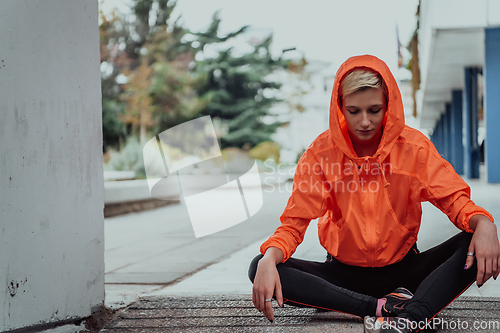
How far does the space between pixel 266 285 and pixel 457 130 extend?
63.4 feet

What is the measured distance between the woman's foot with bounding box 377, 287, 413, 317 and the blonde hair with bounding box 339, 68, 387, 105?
2.85 feet

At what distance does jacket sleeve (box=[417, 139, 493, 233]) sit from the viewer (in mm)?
2000

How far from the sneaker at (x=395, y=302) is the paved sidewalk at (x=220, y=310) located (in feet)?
0.75

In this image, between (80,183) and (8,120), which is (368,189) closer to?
(80,183)

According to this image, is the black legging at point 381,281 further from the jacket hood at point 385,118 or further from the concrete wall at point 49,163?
the concrete wall at point 49,163

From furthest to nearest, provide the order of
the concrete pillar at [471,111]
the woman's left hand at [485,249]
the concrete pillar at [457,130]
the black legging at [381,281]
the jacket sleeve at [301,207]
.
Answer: the concrete pillar at [457,130], the concrete pillar at [471,111], the jacket sleeve at [301,207], the black legging at [381,281], the woman's left hand at [485,249]

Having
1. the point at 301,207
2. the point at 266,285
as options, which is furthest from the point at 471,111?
the point at 266,285

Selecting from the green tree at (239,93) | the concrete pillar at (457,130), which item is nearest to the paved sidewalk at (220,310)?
the concrete pillar at (457,130)

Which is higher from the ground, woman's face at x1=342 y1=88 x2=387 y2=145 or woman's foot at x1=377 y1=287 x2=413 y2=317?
woman's face at x1=342 y1=88 x2=387 y2=145

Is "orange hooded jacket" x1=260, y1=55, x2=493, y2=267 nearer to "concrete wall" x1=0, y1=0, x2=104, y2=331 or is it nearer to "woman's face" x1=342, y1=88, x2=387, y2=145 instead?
"woman's face" x1=342, y1=88, x2=387, y2=145

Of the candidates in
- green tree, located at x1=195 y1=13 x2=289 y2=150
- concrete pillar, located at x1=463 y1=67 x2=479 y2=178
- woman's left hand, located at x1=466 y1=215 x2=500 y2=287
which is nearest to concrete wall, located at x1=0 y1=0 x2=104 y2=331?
Answer: woman's left hand, located at x1=466 y1=215 x2=500 y2=287

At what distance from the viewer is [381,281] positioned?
2.28 meters

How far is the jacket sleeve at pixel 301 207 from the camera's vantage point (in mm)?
2107

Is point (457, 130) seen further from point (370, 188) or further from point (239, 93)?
point (370, 188)
